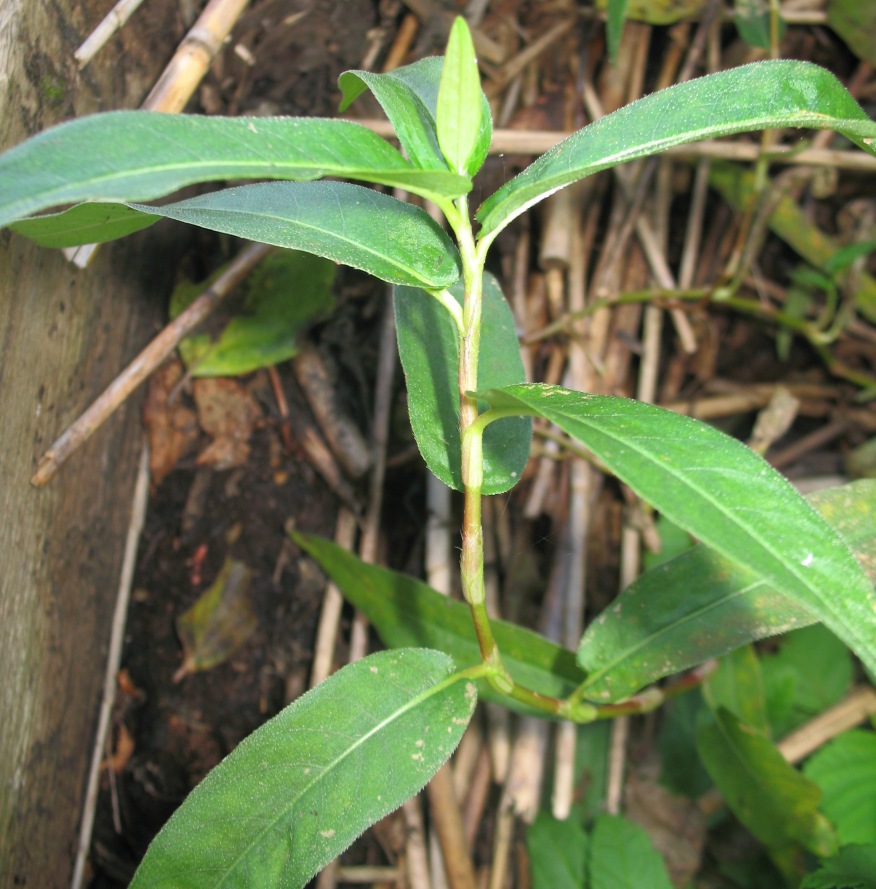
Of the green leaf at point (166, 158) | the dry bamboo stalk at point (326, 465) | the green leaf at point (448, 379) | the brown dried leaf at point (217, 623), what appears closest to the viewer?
the green leaf at point (166, 158)

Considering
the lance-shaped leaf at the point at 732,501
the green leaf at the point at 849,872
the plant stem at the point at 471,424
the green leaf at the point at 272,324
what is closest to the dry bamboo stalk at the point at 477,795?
the green leaf at the point at 849,872

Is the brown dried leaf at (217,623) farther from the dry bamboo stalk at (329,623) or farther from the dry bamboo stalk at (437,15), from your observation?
the dry bamboo stalk at (437,15)

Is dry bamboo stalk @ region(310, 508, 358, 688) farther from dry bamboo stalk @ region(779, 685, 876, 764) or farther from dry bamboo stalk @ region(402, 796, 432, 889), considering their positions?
dry bamboo stalk @ region(779, 685, 876, 764)

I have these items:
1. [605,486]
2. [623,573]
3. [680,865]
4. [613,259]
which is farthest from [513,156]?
[680,865]

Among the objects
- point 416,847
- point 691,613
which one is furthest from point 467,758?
point 691,613

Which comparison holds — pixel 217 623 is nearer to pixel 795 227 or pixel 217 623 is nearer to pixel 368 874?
→ pixel 368 874
